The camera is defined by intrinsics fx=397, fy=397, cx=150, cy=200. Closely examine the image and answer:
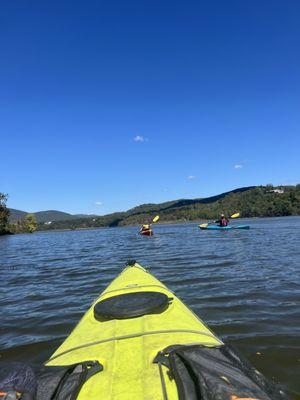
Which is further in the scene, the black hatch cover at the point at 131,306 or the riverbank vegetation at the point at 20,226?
the riverbank vegetation at the point at 20,226

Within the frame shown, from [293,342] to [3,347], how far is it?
4.71m

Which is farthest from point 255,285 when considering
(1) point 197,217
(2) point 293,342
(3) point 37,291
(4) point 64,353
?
(1) point 197,217

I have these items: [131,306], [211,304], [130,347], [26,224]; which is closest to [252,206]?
[26,224]

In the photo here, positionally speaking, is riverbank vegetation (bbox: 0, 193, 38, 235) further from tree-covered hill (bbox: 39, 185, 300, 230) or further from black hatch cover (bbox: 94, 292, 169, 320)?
black hatch cover (bbox: 94, 292, 169, 320)

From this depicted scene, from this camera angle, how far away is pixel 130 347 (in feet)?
12.2

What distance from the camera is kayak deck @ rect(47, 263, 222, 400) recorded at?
301 centimetres

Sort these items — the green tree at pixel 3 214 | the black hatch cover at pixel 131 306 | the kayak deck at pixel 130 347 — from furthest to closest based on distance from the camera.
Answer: the green tree at pixel 3 214 → the black hatch cover at pixel 131 306 → the kayak deck at pixel 130 347

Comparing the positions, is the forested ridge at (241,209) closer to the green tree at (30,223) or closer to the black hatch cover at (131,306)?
the green tree at (30,223)

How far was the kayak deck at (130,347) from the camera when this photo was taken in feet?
9.86

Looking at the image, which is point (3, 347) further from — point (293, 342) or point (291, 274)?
point (291, 274)

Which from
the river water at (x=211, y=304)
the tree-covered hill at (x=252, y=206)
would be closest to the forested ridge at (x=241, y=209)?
the tree-covered hill at (x=252, y=206)

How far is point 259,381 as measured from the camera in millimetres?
3191

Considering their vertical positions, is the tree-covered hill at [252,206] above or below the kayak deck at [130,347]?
above

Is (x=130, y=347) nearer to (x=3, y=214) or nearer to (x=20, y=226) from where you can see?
(x=3, y=214)
